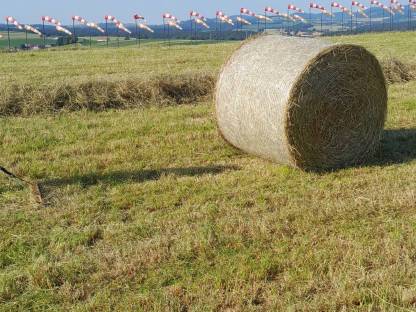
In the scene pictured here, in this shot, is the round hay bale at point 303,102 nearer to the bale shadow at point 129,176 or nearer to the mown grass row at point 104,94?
the bale shadow at point 129,176

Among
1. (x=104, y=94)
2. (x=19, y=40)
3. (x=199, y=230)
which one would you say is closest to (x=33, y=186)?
(x=199, y=230)

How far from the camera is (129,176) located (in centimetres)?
705

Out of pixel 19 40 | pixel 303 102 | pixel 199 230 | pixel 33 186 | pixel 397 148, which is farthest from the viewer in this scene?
pixel 19 40

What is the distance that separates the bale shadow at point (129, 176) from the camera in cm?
683

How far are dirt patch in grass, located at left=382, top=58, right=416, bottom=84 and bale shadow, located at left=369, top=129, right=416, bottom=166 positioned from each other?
19.2ft

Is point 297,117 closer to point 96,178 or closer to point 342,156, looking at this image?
point 342,156

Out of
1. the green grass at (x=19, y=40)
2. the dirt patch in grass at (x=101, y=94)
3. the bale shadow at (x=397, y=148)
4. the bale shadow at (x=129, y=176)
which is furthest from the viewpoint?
the green grass at (x=19, y=40)

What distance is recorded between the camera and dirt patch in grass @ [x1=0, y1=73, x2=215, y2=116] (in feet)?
37.1

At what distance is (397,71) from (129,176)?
986 cm

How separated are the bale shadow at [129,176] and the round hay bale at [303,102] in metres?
0.69

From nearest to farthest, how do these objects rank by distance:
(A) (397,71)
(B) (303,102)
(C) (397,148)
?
(B) (303,102)
(C) (397,148)
(A) (397,71)

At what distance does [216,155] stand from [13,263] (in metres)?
3.88

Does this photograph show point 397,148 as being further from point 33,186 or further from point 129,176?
point 33,186

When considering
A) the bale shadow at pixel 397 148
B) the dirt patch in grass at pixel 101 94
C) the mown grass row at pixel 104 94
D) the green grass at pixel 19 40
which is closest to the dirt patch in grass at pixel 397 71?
the mown grass row at pixel 104 94
